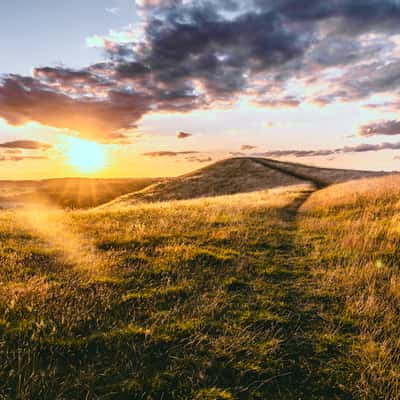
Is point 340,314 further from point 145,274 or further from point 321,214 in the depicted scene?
point 321,214

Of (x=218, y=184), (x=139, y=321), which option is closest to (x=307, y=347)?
(x=139, y=321)

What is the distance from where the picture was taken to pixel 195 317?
5234 millimetres

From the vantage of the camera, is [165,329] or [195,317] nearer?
[165,329]

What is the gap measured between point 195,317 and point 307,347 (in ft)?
6.28

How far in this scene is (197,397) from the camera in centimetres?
353

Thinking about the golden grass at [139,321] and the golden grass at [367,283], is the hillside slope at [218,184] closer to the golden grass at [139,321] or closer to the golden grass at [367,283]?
the golden grass at [367,283]

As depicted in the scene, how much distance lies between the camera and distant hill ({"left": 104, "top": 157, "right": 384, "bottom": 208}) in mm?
50188

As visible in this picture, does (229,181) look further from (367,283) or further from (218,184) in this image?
(367,283)

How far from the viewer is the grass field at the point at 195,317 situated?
149 inches

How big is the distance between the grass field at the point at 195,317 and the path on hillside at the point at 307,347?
0.02 meters

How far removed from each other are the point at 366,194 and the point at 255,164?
5173cm

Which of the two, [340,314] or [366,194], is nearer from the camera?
[340,314]

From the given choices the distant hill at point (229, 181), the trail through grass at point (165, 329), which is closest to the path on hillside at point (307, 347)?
the trail through grass at point (165, 329)

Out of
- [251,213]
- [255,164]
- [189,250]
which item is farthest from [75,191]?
[189,250]
